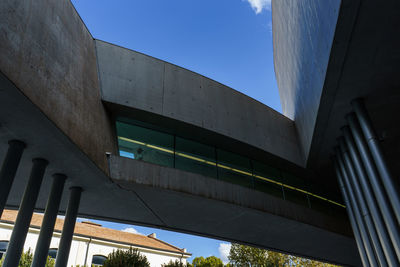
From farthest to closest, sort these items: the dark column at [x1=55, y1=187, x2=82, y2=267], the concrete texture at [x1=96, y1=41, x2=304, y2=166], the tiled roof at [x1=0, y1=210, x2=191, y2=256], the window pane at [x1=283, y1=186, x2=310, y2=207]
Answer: the tiled roof at [x1=0, y1=210, x2=191, y2=256]
the window pane at [x1=283, y1=186, x2=310, y2=207]
the concrete texture at [x1=96, y1=41, x2=304, y2=166]
the dark column at [x1=55, y1=187, x2=82, y2=267]

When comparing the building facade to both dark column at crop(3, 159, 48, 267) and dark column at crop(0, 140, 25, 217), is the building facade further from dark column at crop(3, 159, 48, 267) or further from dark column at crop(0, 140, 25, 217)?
dark column at crop(0, 140, 25, 217)

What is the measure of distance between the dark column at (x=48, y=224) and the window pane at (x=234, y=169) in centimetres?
571

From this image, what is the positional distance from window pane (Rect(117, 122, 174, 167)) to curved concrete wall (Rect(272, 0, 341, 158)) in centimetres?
538

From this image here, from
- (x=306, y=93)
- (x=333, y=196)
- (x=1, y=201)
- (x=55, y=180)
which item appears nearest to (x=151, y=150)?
(x=55, y=180)

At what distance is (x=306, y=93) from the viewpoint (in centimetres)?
1164

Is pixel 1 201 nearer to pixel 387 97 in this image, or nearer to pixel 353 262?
pixel 387 97

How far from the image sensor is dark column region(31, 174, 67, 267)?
30.0 ft

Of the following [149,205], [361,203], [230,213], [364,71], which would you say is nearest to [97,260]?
[149,205]

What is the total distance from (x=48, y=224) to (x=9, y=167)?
2425 millimetres

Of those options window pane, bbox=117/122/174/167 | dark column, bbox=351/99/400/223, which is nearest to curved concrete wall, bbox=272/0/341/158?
dark column, bbox=351/99/400/223

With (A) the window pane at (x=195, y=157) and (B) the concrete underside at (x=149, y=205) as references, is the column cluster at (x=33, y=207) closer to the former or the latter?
(B) the concrete underside at (x=149, y=205)

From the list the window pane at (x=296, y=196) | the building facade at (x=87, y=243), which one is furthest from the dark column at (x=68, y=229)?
the building facade at (x=87, y=243)

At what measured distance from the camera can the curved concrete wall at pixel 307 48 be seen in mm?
7996

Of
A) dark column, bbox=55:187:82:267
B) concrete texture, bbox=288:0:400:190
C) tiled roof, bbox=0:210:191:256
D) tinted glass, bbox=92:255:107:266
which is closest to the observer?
concrete texture, bbox=288:0:400:190
